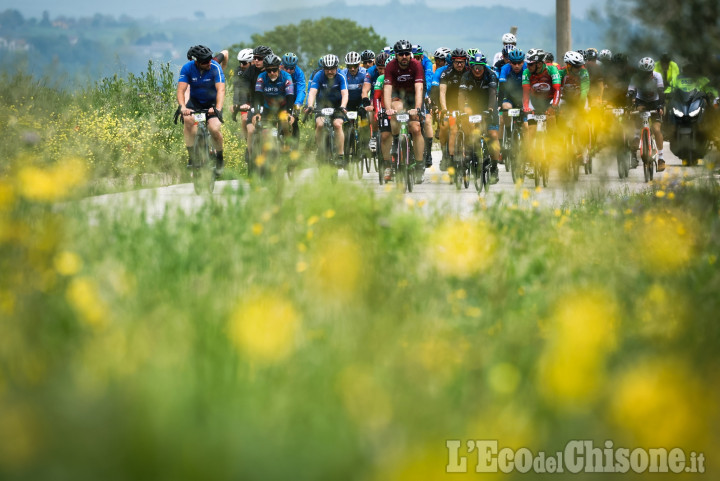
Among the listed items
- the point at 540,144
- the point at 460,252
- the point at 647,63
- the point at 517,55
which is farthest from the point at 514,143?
the point at 460,252

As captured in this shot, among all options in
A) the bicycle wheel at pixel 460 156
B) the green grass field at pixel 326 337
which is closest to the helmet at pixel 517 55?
the bicycle wheel at pixel 460 156

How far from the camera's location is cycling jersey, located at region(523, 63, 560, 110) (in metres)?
15.5

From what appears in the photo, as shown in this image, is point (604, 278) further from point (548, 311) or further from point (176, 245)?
point (176, 245)

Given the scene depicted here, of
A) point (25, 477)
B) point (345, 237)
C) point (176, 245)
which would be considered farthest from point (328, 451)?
point (176, 245)

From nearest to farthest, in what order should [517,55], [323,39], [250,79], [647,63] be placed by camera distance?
[647,63] < [517,55] < [250,79] < [323,39]

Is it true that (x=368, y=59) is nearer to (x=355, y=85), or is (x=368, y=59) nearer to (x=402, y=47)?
(x=355, y=85)

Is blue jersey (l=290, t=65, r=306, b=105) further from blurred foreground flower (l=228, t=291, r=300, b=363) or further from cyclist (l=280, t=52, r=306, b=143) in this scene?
blurred foreground flower (l=228, t=291, r=300, b=363)

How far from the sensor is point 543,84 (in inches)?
621

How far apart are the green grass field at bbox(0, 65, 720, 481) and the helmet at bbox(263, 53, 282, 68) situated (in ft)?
29.6

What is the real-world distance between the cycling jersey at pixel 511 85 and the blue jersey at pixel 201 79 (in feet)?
15.4

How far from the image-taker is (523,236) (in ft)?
22.6

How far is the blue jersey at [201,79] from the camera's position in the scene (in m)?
13.9

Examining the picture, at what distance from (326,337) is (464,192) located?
36.3 ft

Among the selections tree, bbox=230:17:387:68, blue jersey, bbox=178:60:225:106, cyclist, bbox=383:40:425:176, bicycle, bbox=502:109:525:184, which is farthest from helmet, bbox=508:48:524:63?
tree, bbox=230:17:387:68
